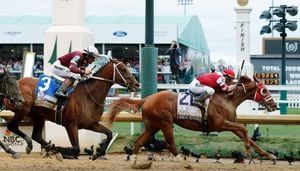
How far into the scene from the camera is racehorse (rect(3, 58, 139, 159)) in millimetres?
13609

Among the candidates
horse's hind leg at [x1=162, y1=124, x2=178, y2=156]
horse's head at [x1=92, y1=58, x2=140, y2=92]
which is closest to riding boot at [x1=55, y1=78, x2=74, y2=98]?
horse's head at [x1=92, y1=58, x2=140, y2=92]

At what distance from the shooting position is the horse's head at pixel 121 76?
14047 millimetres

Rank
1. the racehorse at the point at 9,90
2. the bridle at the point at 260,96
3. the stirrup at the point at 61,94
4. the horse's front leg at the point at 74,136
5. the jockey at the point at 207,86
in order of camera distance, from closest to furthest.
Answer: the racehorse at the point at 9,90, the horse's front leg at the point at 74,136, the stirrup at the point at 61,94, the jockey at the point at 207,86, the bridle at the point at 260,96

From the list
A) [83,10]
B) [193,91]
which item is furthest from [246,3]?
[193,91]

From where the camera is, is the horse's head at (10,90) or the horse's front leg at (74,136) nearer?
the horse's head at (10,90)

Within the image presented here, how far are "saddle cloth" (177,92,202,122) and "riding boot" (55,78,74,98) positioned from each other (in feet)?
6.75

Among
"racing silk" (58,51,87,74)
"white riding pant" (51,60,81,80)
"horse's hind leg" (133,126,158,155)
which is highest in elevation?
Answer: "racing silk" (58,51,87,74)

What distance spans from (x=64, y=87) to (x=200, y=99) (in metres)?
2.50

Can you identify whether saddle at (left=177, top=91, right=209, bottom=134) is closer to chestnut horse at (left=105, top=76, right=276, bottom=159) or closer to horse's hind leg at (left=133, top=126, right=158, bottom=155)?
chestnut horse at (left=105, top=76, right=276, bottom=159)

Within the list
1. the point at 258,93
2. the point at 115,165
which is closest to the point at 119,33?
the point at 258,93

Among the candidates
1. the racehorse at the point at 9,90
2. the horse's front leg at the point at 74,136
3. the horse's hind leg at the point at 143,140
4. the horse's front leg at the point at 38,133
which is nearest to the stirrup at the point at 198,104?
the horse's hind leg at the point at 143,140

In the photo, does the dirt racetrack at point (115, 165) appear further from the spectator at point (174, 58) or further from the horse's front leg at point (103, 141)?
the spectator at point (174, 58)

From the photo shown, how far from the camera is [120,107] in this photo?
14.6m

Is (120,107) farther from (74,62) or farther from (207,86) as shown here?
(207,86)
